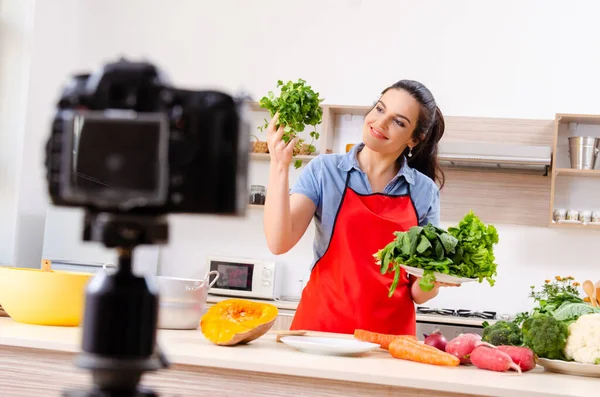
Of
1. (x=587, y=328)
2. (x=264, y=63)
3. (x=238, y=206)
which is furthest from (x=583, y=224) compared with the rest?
(x=238, y=206)

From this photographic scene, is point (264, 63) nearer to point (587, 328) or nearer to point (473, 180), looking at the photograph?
point (473, 180)

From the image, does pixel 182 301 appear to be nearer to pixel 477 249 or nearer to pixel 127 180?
pixel 477 249

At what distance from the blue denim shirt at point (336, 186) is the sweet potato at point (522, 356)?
94 centimetres

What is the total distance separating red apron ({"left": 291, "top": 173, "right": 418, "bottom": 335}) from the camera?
256cm

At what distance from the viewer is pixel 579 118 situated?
4574mm

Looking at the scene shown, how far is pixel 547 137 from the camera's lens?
4699 millimetres

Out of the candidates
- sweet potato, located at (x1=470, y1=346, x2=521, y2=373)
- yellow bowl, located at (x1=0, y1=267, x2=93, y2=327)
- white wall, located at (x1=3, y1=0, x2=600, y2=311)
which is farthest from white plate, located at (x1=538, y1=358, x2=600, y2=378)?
white wall, located at (x1=3, y1=0, x2=600, y2=311)

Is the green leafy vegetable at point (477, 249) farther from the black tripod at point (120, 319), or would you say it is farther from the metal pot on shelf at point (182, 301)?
the black tripod at point (120, 319)

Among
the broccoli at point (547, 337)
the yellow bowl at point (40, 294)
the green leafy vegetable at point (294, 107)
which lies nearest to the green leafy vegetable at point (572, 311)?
the broccoli at point (547, 337)

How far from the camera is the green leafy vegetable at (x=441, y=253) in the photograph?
6.78 feet

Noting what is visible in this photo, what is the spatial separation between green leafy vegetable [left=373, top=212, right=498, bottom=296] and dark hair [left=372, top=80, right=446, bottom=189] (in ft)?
1.90

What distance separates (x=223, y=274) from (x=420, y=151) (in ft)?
7.52

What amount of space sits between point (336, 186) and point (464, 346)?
3.05 feet

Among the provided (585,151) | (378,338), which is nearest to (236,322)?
(378,338)
